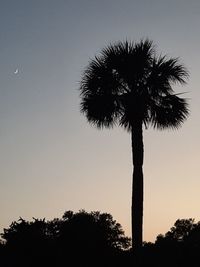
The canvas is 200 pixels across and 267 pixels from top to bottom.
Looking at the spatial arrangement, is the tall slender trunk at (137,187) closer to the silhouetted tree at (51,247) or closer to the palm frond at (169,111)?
the palm frond at (169,111)

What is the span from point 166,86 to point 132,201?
5.81m

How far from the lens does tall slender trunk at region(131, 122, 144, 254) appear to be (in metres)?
20.0

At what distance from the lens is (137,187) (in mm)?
20859

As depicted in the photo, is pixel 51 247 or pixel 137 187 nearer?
pixel 137 187

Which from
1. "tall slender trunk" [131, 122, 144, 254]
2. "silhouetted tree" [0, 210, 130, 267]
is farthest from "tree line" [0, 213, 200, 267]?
"tall slender trunk" [131, 122, 144, 254]

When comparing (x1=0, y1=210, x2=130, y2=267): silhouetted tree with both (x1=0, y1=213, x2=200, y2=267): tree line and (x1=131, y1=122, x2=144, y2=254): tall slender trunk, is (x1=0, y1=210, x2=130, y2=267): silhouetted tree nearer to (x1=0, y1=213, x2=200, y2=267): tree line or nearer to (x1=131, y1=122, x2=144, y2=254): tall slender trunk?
(x1=0, y1=213, x2=200, y2=267): tree line

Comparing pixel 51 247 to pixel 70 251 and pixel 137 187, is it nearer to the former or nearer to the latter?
pixel 70 251

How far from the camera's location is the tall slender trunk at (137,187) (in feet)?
65.7

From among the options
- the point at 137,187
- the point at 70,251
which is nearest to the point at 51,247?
the point at 70,251

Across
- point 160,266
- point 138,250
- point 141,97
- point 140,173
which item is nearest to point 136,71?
point 141,97

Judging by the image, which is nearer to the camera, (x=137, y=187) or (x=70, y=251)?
(x=137, y=187)

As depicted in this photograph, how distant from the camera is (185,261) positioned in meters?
30.7

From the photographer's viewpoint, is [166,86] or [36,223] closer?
[166,86]

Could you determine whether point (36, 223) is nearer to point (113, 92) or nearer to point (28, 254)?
point (28, 254)
